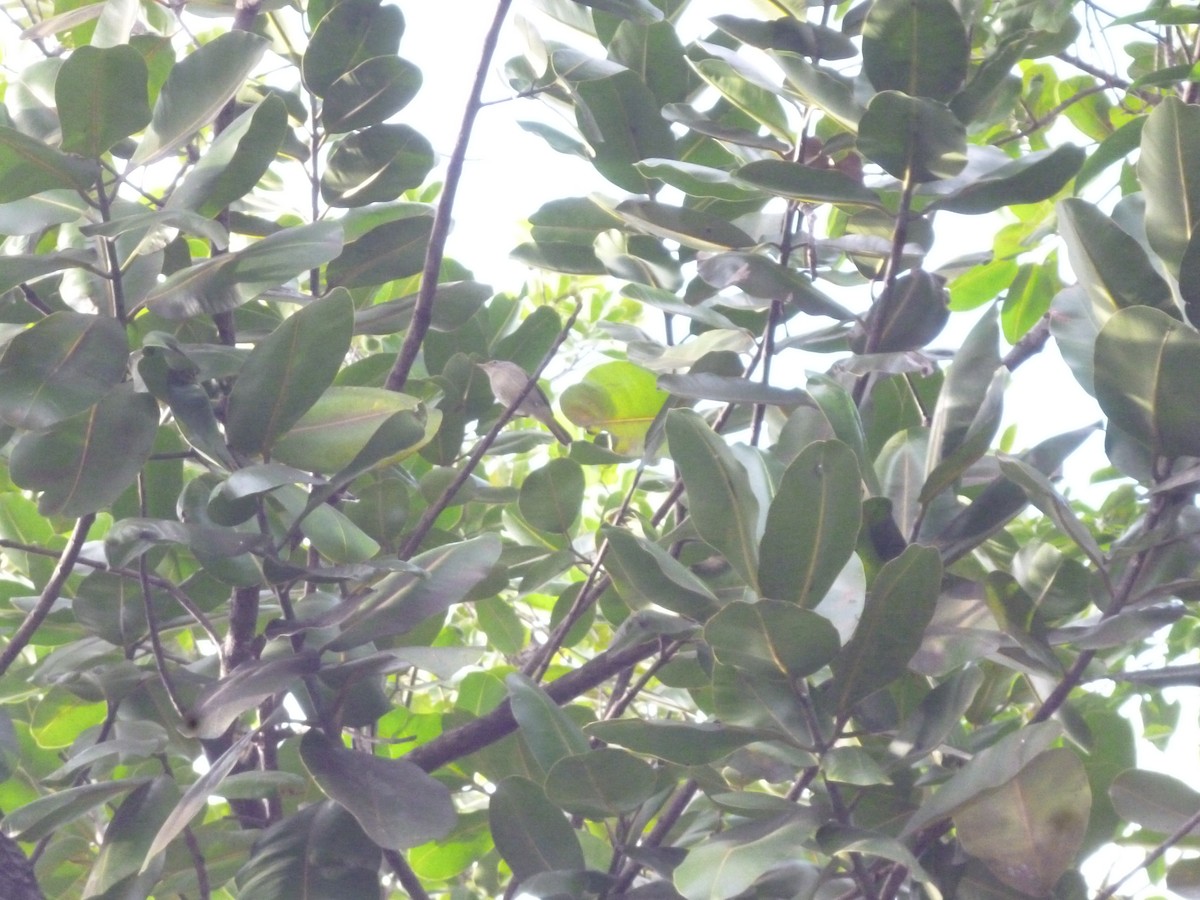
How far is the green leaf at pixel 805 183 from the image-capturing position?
2.48ft

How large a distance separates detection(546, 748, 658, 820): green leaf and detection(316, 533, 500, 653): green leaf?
117mm

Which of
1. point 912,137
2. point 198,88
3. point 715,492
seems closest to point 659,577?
point 715,492

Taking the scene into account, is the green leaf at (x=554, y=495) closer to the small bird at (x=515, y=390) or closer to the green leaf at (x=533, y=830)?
the small bird at (x=515, y=390)

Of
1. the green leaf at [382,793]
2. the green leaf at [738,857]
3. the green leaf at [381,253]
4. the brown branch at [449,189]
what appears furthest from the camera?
the green leaf at [381,253]

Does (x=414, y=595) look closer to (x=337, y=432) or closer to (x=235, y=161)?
(x=337, y=432)

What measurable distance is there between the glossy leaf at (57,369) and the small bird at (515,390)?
0.33 metres

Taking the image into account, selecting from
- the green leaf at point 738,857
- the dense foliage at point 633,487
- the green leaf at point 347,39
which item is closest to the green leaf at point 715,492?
the dense foliage at point 633,487

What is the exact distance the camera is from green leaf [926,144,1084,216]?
29.6 inches

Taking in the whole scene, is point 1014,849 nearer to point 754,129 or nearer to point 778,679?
point 778,679

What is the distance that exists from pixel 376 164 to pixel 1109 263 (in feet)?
1.89

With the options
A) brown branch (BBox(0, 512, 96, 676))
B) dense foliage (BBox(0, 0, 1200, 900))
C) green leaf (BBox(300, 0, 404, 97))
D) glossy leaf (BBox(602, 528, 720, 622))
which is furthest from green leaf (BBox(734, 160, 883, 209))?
brown branch (BBox(0, 512, 96, 676))

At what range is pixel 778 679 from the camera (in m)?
0.65

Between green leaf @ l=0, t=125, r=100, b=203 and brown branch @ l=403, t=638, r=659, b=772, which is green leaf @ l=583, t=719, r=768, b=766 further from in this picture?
green leaf @ l=0, t=125, r=100, b=203

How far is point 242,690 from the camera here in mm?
674
